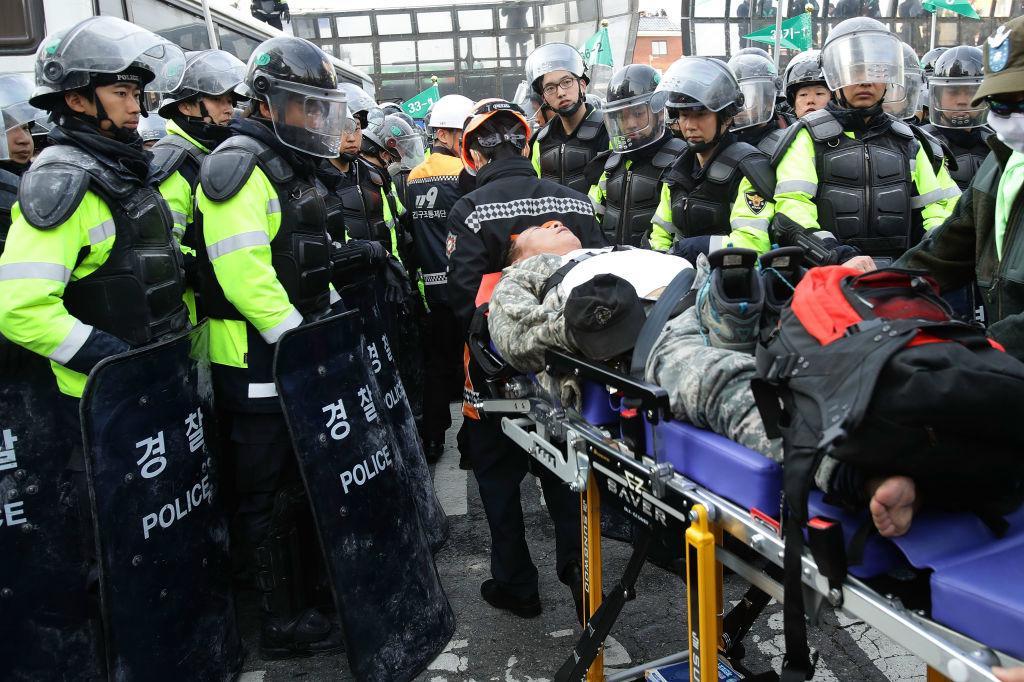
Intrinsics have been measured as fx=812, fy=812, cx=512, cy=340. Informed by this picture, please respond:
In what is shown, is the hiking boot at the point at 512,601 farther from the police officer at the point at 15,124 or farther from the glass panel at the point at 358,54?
the glass panel at the point at 358,54

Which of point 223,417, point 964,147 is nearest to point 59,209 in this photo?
point 223,417

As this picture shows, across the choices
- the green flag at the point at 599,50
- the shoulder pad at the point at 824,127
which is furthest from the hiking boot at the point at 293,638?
the green flag at the point at 599,50

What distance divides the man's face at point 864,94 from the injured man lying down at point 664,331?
5.63 feet

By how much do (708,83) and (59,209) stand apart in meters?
3.02

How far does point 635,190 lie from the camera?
4.95 meters

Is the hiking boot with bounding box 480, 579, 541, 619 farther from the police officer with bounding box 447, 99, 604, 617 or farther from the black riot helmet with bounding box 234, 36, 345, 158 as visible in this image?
the black riot helmet with bounding box 234, 36, 345, 158

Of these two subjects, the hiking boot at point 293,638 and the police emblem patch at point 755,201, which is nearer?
the hiking boot at point 293,638

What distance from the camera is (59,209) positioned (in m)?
2.51

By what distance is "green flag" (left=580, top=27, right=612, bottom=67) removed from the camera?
11.7 meters

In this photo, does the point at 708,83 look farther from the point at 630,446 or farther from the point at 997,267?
the point at 630,446

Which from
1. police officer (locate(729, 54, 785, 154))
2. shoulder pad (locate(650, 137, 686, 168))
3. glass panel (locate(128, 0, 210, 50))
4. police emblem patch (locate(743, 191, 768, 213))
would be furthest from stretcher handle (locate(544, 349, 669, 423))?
glass panel (locate(128, 0, 210, 50))

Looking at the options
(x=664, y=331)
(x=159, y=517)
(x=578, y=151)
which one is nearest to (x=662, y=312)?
(x=664, y=331)

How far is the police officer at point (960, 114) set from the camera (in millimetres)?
5605

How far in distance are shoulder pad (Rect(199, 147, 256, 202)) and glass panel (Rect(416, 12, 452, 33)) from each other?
14.4 meters
